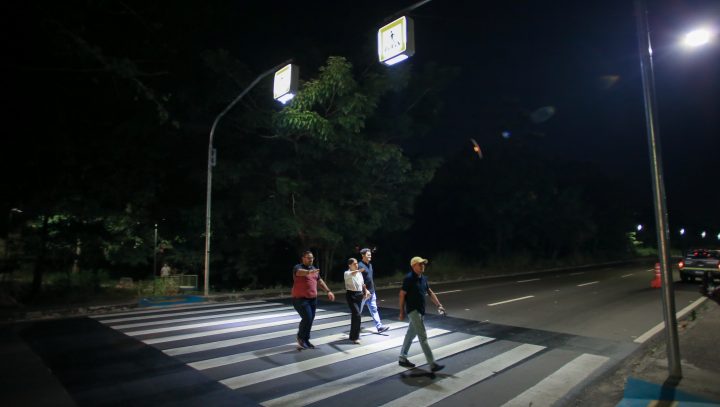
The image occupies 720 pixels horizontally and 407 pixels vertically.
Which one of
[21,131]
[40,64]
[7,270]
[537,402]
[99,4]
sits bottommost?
[537,402]

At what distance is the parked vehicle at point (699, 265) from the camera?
1898cm

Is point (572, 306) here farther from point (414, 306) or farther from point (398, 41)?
point (398, 41)

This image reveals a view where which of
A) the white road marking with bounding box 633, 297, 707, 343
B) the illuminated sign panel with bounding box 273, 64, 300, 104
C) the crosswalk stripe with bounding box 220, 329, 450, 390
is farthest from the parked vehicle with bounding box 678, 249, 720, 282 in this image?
the illuminated sign panel with bounding box 273, 64, 300, 104

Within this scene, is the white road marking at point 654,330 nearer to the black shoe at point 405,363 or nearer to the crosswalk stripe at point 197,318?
the black shoe at point 405,363

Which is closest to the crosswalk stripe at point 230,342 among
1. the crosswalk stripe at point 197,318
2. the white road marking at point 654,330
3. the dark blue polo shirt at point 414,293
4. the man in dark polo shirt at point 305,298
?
the man in dark polo shirt at point 305,298

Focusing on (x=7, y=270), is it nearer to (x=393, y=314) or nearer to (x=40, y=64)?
(x=40, y=64)

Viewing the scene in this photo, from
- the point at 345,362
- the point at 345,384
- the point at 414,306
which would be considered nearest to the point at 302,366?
the point at 345,362

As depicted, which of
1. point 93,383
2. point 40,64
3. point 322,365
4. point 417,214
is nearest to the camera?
point 93,383

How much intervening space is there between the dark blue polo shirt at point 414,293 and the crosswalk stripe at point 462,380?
3.39ft

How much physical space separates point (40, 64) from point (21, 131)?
1376mm

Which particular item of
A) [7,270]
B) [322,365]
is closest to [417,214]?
[7,270]

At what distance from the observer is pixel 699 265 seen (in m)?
19.6

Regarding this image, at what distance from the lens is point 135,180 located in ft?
52.6

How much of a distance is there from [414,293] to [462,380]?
1.35 m
